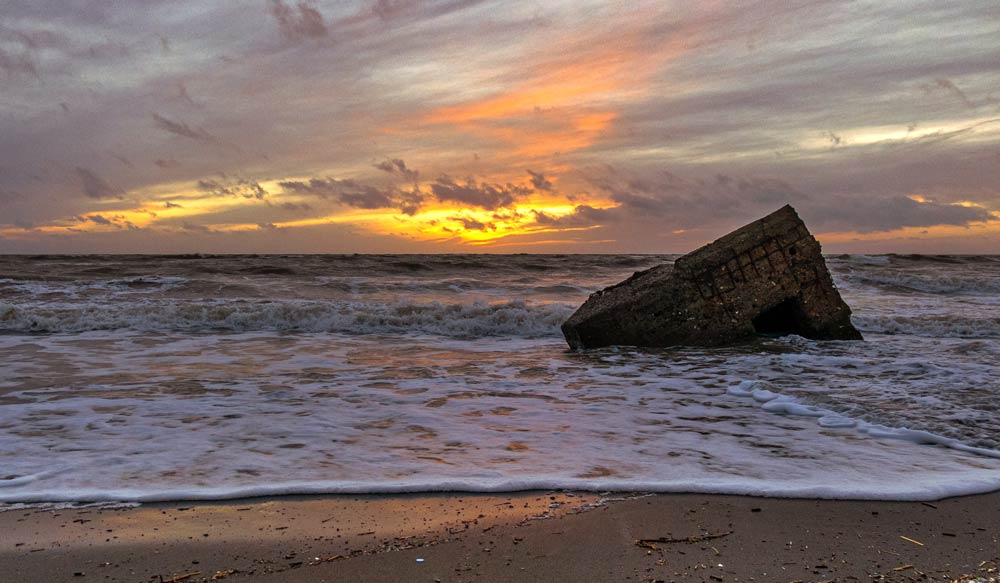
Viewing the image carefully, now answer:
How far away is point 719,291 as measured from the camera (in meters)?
7.86

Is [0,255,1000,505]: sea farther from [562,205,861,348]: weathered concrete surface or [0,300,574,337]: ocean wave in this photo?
[562,205,861,348]: weathered concrete surface

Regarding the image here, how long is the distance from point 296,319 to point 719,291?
21.9 ft

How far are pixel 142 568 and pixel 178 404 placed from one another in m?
2.97

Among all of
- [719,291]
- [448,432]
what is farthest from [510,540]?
[719,291]

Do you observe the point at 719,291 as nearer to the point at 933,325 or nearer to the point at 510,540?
the point at 933,325

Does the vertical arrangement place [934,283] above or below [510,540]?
above

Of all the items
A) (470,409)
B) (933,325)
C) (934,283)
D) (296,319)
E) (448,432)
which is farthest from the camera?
(934,283)

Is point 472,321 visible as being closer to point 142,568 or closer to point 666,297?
point 666,297

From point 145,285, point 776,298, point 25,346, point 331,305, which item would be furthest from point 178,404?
point 145,285

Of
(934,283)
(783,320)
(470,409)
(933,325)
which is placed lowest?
(470,409)

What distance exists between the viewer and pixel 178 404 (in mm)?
5133

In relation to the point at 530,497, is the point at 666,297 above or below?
above

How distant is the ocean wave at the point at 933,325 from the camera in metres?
10.0

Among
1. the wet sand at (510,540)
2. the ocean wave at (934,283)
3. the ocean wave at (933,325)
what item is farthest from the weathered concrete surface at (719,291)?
the ocean wave at (934,283)
